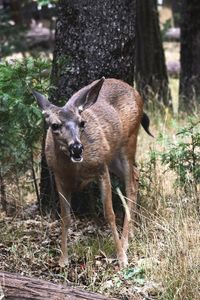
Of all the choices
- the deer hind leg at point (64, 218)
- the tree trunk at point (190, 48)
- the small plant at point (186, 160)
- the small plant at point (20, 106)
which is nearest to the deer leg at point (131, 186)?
the small plant at point (186, 160)

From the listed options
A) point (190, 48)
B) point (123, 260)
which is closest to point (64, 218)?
point (123, 260)

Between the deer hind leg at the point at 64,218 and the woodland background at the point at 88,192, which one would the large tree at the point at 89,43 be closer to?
the woodland background at the point at 88,192

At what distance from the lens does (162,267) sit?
16.7ft

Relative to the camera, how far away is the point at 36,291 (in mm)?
→ 4586

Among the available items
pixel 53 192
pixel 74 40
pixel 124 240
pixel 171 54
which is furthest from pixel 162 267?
pixel 171 54

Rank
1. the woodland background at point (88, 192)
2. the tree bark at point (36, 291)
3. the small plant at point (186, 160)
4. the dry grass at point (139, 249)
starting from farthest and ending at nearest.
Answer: the small plant at point (186, 160), the woodland background at point (88, 192), the dry grass at point (139, 249), the tree bark at point (36, 291)

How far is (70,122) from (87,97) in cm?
41

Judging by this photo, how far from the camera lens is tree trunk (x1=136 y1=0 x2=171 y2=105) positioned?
1221 cm

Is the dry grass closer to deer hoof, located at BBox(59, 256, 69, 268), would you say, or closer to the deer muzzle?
deer hoof, located at BBox(59, 256, 69, 268)

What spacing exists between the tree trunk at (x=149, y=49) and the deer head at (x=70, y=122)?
21.3 ft

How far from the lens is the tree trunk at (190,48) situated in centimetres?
1177

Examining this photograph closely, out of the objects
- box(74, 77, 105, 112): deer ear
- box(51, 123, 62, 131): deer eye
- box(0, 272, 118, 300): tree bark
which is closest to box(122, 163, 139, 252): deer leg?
box(74, 77, 105, 112): deer ear

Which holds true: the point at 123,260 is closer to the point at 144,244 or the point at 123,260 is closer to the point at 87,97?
the point at 144,244

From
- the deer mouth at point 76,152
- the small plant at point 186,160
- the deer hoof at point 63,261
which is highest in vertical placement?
the deer mouth at point 76,152
